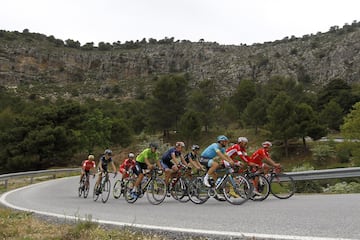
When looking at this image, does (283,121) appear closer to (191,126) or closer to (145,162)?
(191,126)

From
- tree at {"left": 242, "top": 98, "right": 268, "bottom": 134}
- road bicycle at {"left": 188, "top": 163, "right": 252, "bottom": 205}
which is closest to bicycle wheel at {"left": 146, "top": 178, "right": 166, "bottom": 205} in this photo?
road bicycle at {"left": 188, "top": 163, "right": 252, "bottom": 205}

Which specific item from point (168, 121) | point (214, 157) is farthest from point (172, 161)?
point (168, 121)

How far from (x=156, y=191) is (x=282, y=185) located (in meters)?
3.78

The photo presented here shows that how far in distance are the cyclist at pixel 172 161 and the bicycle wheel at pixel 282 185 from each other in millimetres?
2675

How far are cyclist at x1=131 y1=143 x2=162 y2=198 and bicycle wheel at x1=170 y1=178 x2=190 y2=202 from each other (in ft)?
2.52

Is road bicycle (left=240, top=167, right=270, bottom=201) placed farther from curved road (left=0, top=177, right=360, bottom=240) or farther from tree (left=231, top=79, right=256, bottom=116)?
tree (left=231, top=79, right=256, bottom=116)

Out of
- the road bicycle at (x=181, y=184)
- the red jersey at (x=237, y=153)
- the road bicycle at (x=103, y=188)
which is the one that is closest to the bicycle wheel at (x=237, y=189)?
the red jersey at (x=237, y=153)

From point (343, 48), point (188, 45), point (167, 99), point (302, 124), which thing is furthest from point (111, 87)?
point (302, 124)

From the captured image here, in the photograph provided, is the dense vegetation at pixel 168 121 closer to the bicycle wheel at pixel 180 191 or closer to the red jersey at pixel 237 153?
the red jersey at pixel 237 153

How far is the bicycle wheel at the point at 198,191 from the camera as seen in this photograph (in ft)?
35.0

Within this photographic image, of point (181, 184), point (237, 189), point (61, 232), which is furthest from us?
point (181, 184)

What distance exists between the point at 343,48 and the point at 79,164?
3183 inches

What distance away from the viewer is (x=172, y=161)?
11.7m

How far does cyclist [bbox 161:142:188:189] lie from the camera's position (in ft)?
37.9
